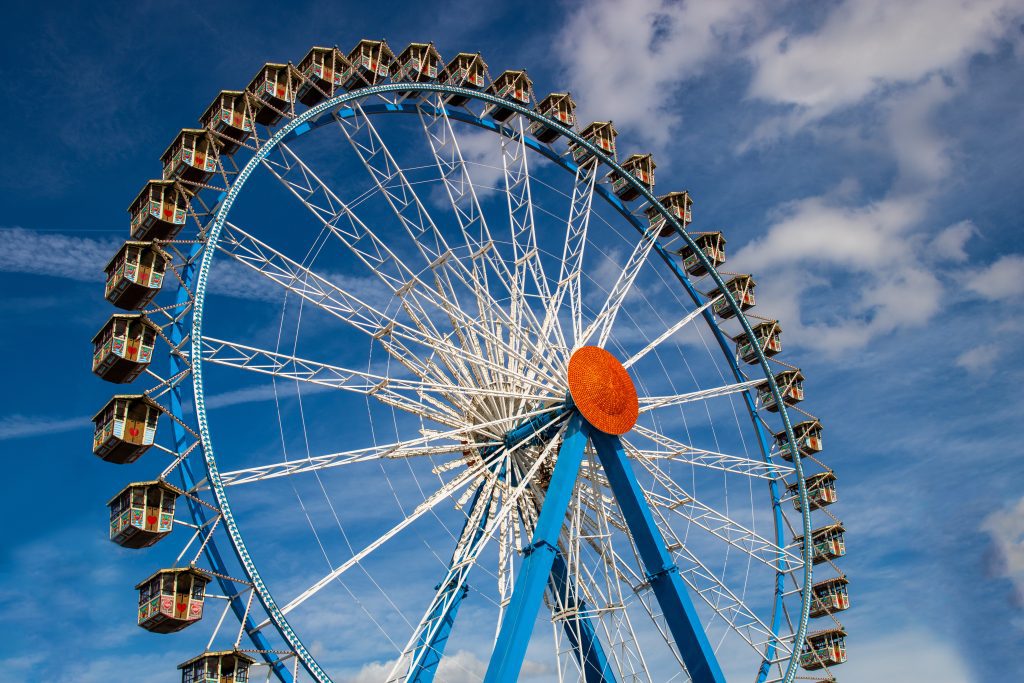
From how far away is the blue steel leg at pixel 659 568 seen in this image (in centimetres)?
1945

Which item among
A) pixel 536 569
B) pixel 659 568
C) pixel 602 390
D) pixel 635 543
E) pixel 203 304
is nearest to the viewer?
pixel 203 304

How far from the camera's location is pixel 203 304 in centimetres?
1675

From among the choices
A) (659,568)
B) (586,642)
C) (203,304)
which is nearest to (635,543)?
(659,568)

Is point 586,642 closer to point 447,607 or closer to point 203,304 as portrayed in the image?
point 447,607

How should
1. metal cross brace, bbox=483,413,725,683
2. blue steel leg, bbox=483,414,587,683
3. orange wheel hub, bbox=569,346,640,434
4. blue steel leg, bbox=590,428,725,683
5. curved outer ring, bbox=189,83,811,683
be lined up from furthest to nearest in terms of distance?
orange wheel hub, bbox=569,346,640,434
blue steel leg, bbox=590,428,725,683
metal cross brace, bbox=483,413,725,683
blue steel leg, bbox=483,414,587,683
curved outer ring, bbox=189,83,811,683

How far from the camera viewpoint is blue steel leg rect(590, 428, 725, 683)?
63.8 feet

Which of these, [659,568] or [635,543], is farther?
[635,543]

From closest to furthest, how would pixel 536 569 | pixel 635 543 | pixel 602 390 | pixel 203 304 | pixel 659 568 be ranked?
pixel 203 304, pixel 536 569, pixel 659 568, pixel 635 543, pixel 602 390

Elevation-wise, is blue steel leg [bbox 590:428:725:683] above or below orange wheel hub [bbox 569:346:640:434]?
below

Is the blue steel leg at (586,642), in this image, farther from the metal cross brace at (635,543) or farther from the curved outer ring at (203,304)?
the curved outer ring at (203,304)

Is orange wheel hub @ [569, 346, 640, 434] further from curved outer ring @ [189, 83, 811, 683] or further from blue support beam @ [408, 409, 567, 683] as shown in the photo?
curved outer ring @ [189, 83, 811, 683]

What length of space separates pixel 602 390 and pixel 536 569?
14.1 feet

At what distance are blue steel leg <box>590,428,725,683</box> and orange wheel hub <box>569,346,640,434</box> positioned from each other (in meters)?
0.36

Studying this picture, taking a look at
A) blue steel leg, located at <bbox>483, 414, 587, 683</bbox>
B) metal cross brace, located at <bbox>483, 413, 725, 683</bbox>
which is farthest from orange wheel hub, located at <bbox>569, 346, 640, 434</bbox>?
blue steel leg, located at <bbox>483, 414, 587, 683</bbox>
